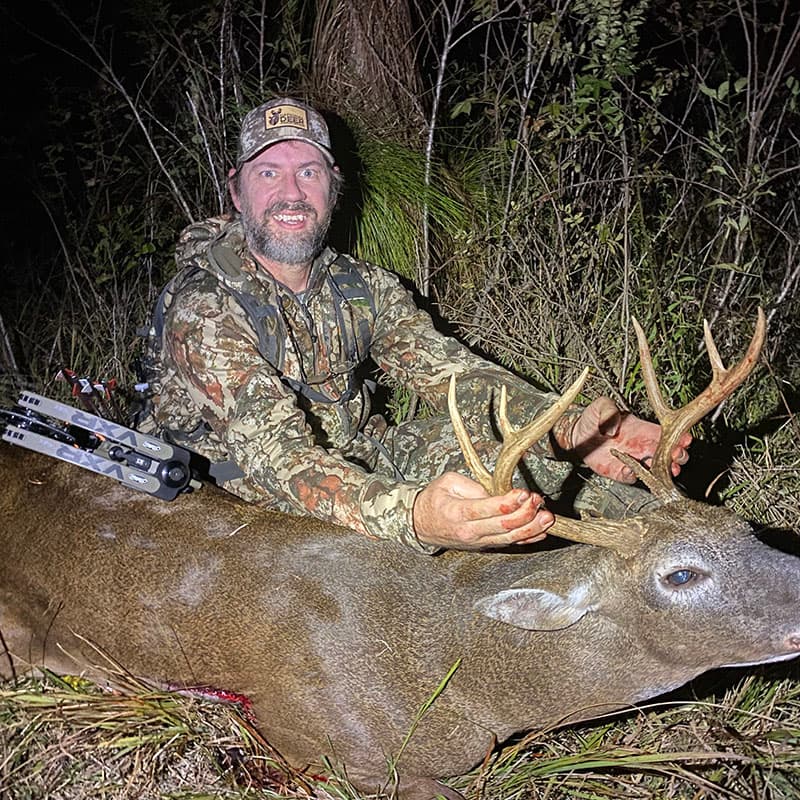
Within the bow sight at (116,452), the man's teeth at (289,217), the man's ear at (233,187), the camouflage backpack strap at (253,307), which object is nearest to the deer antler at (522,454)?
the bow sight at (116,452)

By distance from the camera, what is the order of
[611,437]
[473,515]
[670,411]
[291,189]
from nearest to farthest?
1. [473,515]
2. [670,411]
3. [611,437]
4. [291,189]

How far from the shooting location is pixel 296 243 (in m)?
3.98

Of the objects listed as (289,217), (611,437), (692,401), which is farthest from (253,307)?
(692,401)

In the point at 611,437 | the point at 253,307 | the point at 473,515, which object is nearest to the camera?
the point at 473,515

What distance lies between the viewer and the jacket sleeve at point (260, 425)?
2867 millimetres

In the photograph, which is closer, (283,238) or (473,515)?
(473,515)

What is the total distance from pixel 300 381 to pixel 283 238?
0.64 m

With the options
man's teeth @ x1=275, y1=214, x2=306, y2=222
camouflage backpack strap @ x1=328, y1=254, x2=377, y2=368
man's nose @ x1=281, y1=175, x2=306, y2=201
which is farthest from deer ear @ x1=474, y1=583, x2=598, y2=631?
man's nose @ x1=281, y1=175, x2=306, y2=201

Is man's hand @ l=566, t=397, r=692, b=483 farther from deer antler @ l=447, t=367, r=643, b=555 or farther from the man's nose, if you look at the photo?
the man's nose

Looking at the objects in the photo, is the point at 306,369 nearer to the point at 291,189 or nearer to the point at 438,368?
the point at 438,368

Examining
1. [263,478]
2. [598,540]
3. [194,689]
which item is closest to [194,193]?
[263,478]

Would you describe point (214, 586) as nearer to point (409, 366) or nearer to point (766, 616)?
point (409, 366)

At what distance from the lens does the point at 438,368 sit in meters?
4.15

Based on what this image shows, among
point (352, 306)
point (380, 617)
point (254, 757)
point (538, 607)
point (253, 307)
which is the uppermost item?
point (253, 307)
